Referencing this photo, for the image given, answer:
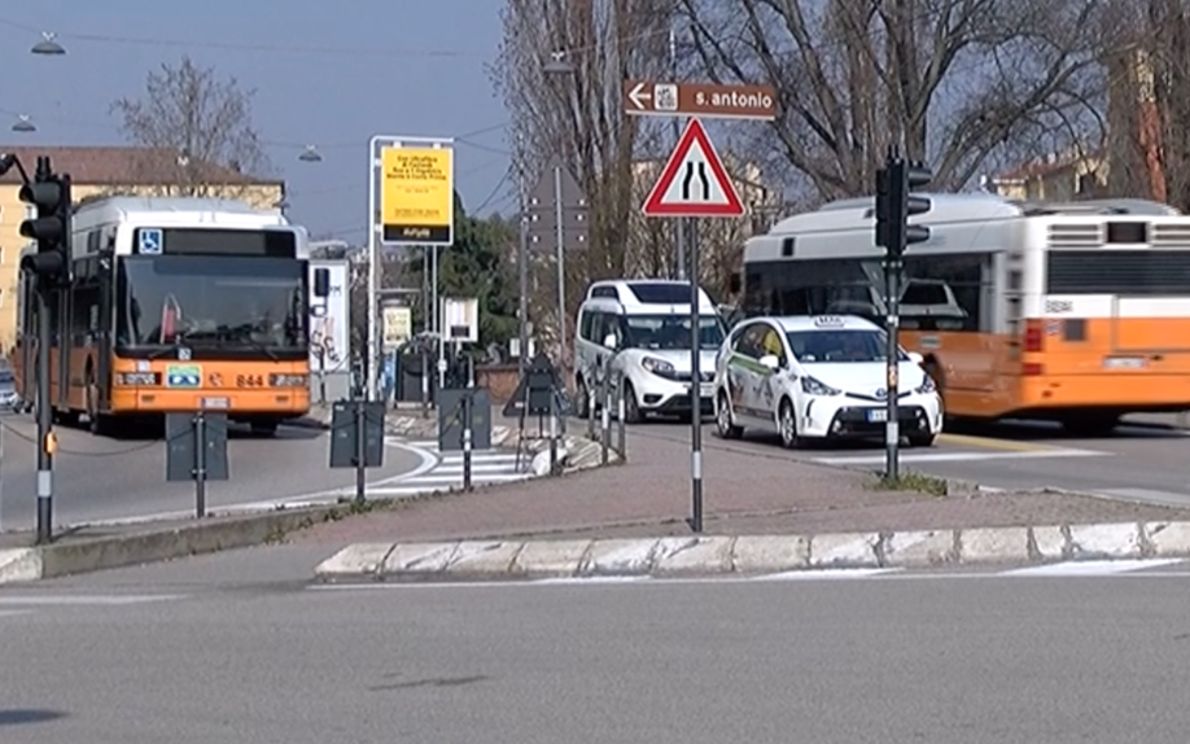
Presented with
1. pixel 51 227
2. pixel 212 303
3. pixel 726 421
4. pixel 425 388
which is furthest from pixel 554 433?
pixel 425 388

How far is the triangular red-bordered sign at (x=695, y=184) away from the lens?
52.8 ft

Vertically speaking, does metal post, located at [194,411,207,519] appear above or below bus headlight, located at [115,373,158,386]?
below

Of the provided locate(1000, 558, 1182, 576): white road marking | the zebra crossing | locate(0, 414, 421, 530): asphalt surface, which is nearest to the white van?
the zebra crossing

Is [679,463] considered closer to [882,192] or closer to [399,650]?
[882,192]

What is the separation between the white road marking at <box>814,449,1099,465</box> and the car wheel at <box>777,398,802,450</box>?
1277 mm

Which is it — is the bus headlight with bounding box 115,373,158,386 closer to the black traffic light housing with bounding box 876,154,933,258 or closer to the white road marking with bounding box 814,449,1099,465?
the white road marking with bounding box 814,449,1099,465

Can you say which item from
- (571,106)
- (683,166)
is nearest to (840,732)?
(683,166)

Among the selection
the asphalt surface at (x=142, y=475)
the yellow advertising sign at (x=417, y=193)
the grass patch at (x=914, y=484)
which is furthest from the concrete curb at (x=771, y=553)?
the yellow advertising sign at (x=417, y=193)

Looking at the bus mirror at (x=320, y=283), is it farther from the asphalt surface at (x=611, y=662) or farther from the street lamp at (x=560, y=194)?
the asphalt surface at (x=611, y=662)

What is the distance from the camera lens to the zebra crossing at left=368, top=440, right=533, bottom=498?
81.3ft

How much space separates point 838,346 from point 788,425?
1197 mm

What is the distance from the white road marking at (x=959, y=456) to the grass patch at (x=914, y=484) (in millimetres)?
4766

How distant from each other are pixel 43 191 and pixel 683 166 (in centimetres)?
499

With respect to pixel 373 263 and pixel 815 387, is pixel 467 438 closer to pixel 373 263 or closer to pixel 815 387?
pixel 815 387
